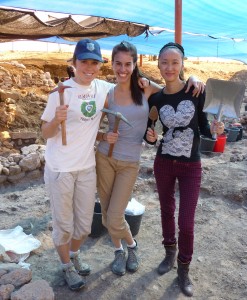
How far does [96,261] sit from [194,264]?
0.86 metres

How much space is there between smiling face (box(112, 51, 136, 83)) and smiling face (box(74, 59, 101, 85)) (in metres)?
0.14

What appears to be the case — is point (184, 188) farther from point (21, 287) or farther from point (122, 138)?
point (21, 287)

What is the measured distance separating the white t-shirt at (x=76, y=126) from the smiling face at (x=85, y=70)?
0.14 feet

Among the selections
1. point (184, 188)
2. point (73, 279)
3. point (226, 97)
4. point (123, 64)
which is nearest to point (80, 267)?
point (73, 279)

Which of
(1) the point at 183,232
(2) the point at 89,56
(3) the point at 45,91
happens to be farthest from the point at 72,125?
(3) the point at 45,91

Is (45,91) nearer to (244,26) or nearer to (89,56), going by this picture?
(244,26)

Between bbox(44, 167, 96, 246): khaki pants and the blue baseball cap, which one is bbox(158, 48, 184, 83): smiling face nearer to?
the blue baseball cap

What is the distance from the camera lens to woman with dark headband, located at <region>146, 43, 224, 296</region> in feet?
8.05

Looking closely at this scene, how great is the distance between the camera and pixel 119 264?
295 cm

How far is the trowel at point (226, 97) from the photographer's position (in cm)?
306

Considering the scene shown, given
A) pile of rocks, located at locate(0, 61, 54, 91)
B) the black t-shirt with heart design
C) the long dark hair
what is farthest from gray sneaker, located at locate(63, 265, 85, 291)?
pile of rocks, located at locate(0, 61, 54, 91)

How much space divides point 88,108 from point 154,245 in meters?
1.74

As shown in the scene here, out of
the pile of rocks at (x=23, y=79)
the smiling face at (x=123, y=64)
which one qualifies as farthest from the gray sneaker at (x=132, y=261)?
the pile of rocks at (x=23, y=79)

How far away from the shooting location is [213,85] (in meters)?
3.15
